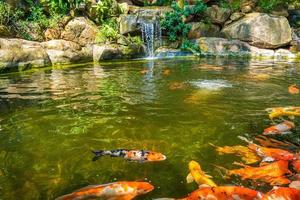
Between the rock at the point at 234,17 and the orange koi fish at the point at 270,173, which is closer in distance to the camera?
the orange koi fish at the point at 270,173

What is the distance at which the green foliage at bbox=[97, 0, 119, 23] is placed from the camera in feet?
54.8

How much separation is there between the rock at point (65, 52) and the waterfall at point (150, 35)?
3.42m

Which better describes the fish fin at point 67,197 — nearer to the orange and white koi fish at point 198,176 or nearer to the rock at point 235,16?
the orange and white koi fish at point 198,176

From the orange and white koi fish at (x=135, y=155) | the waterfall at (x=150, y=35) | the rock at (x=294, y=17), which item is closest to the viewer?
the orange and white koi fish at (x=135, y=155)

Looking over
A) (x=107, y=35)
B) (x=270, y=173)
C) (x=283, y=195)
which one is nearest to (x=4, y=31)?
(x=107, y=35)

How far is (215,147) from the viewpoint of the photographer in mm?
4223

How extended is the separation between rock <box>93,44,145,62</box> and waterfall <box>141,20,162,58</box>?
137 centimetres

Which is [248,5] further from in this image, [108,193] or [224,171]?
[108,193]

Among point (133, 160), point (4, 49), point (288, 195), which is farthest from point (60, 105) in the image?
point (4, 49)

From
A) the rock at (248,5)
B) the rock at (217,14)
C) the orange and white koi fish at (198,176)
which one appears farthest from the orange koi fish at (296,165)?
the rock at (248,5)

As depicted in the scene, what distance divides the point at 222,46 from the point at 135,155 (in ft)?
46.7

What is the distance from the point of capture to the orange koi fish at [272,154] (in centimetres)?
363

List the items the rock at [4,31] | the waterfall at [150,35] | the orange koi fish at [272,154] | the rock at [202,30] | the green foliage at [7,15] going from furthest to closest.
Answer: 1. the rock at [202,30]
2. the waterfall at [150,35]
3. the green foliage at [7,15]
4. the rock at [4,31]
5. the orange koi fish at [272,154]

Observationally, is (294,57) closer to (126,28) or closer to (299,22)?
(299,22)
